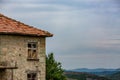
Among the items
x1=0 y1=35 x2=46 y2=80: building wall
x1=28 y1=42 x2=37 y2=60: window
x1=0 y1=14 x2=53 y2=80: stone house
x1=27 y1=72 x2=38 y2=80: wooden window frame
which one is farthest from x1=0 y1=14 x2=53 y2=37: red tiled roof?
x1=27 y1=72 x2=38 y2=80: wooden window frame

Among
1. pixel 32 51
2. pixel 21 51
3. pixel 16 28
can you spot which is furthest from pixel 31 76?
pixel 16 28

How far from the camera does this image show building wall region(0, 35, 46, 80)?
48.8m

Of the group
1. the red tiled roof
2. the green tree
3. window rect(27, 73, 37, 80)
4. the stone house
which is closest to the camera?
the stone house

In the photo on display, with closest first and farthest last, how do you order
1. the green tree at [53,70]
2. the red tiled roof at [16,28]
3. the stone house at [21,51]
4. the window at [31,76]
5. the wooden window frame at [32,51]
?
the stone house at [21,51] → the red tiled roof at [16,28] → the window at [31,76] → the wooden window frame at [32,51] → the green tree at [53,70]

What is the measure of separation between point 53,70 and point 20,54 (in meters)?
9.74

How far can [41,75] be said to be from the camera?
5194 centimetres

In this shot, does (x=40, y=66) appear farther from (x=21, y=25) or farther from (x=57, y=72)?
(x=57, y=72)

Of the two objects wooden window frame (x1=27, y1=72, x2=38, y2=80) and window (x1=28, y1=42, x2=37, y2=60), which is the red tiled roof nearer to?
window (x1=28, y1=42, x2=37, y2=60)

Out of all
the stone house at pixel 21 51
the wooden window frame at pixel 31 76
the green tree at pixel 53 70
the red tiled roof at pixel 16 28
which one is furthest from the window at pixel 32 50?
the green tree at pixel 53 70

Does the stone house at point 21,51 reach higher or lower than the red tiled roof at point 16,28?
lower

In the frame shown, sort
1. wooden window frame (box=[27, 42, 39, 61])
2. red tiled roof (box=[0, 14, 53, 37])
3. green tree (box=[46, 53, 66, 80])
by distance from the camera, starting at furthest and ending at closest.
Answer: green tree (box=[46, 53, 66, 80]) → wooden window frame (box=[27, 42, 39, 61]) → red tiled roof (box=[0, 14, 53, 37])

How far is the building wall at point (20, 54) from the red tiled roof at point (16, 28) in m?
0.49

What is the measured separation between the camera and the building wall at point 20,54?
4884 cm

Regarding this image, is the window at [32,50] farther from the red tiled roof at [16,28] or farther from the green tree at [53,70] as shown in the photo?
the green tree at [53,70]
